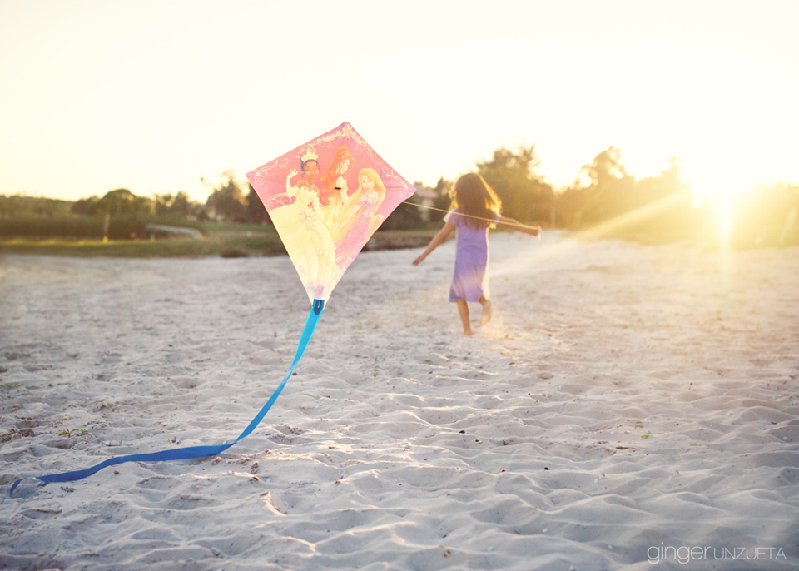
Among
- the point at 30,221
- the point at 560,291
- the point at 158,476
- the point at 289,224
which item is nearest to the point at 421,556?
the point at 158,476

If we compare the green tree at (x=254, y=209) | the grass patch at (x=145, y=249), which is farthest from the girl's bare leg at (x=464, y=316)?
the green tree at (x=254, y=209)

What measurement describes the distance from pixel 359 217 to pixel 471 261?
312cm

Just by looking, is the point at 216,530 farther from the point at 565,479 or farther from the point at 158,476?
the point at 565,479

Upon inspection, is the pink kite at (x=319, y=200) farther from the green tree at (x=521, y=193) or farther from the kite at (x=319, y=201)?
the green tree at (x=521, y=193)

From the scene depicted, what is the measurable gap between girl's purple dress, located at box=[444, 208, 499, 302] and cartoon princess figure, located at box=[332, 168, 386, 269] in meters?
2.84

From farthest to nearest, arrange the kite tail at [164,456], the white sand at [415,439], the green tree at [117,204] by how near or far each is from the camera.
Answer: the green tree at [117,204]
the kite tail at [164,456]
the white sand at [415,439]

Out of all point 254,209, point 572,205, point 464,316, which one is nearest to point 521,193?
point 572,205

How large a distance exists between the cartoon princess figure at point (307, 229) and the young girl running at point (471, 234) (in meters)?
2.80

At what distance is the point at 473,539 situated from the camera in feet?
8.10

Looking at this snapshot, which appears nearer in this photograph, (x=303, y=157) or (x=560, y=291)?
(x=303, y=157)

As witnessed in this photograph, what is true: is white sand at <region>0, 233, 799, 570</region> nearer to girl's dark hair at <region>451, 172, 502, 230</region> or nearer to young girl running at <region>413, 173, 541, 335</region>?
young girl running at <region>413, 173, 541, 335</region>

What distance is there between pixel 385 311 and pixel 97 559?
268 inches

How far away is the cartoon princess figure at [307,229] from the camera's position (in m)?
3.76

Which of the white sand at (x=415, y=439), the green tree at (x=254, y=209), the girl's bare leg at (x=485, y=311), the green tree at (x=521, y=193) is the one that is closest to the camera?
the white sand at (x=415, y=439)
